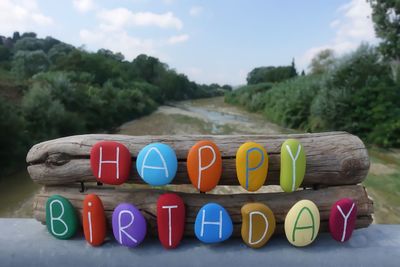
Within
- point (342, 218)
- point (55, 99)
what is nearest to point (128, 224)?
point (342, 218)

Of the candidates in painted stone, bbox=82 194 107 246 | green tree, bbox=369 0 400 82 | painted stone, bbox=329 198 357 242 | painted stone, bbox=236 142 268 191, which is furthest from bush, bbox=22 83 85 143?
green tree, bbox=369 0 400 82

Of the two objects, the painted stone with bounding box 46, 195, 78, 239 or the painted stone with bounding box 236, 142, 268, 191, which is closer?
the painted stone with bounding box 236, 142, 268, 191

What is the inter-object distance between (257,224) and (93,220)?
0.71 meters

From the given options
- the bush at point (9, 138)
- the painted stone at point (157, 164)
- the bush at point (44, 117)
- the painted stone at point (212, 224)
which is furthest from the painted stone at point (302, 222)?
the bush at point (44, 117)

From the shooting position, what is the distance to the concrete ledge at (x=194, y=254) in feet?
4.33

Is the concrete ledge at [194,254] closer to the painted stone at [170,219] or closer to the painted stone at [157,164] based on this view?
the painted stone at [170,219]

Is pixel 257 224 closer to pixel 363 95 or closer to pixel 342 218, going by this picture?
pixel 342 218

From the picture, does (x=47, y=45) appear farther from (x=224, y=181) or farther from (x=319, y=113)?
(x=224, y=181)

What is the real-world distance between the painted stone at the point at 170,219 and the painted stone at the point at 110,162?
7.9 inches

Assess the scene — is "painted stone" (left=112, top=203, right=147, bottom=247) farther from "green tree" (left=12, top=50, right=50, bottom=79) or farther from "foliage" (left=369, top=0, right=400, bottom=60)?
"green tree" (left=12, top=50, right=50, bottom=79)

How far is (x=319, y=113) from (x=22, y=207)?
955 centimetres

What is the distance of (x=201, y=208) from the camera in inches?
53.1

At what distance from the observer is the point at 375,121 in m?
9.79

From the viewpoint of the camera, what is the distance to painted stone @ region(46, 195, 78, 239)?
4.55 feet
